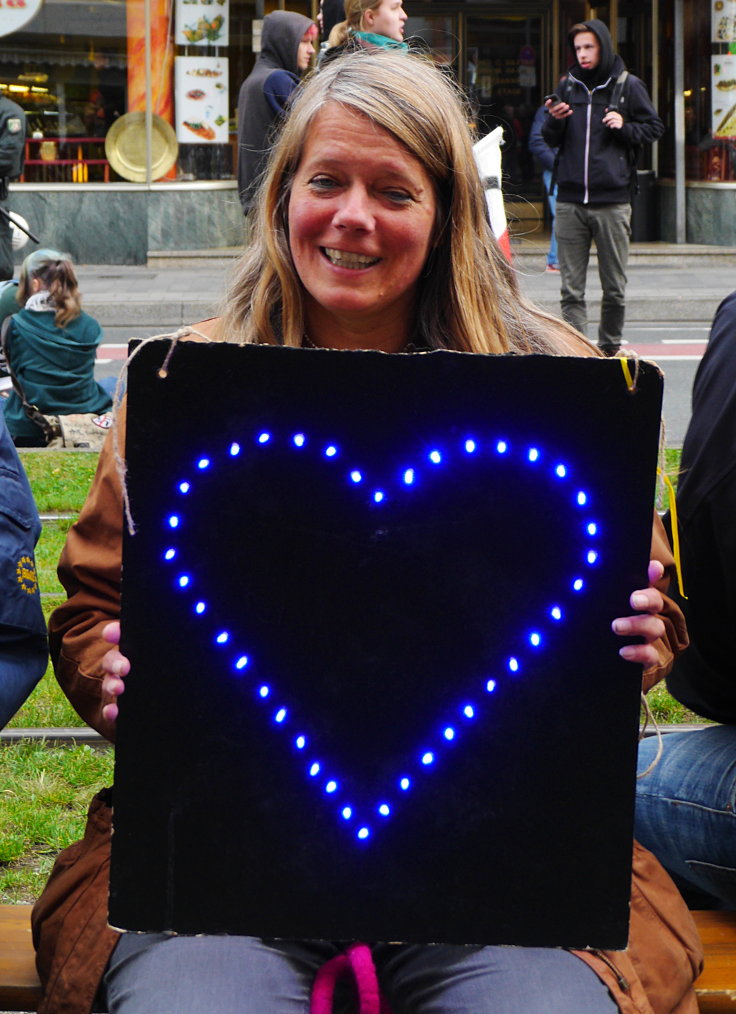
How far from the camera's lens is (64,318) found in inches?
311

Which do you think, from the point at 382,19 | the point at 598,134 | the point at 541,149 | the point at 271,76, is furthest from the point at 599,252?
the point at 541,149

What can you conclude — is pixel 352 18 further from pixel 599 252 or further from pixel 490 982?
pixel 490 982

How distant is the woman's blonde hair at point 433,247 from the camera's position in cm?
247

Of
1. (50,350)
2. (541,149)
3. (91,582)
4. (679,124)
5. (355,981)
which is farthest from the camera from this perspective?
(679,124)

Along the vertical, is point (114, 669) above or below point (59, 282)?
below

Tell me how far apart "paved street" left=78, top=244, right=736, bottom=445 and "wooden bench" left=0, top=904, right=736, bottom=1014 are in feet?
21.5

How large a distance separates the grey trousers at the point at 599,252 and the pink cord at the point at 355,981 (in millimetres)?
8360

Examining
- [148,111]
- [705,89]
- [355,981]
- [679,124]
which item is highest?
[705,89]

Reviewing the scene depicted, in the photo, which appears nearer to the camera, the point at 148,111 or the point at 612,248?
the point at 612,248

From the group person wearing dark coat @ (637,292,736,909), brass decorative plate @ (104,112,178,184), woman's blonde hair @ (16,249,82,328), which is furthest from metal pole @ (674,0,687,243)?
person wearing dark coat @ (637,292,736,909)

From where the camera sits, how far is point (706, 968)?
2.33 meters

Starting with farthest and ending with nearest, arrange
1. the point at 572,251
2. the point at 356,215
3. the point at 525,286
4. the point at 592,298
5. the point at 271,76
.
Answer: the point at 592,298
the point at 525,286
the point at 572,251
the point at 271,76
the point at 356,215

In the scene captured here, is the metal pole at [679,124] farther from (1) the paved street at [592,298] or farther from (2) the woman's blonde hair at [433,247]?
(2) the woman's blonde hair at [433,247]

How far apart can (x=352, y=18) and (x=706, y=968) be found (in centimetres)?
600
